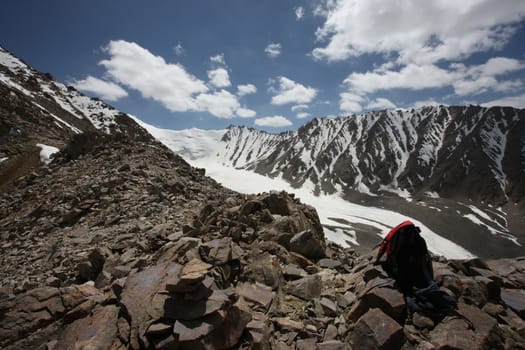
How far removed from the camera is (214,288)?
6328 millimetres

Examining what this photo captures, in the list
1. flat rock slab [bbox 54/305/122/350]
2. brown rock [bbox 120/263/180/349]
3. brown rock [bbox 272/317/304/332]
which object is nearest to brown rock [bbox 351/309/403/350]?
brown rock [bbox 272/317/304/332]

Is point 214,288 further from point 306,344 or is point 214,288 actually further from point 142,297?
point 306,344

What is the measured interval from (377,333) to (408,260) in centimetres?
235

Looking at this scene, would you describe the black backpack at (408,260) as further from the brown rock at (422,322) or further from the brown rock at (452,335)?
the brown rock at (452,335)

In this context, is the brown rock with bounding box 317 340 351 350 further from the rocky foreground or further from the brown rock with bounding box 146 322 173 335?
the brown rock with bounding box 146 322 173 335

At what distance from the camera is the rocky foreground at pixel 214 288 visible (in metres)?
5.62

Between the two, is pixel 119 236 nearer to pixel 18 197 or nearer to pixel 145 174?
pixel 145 174

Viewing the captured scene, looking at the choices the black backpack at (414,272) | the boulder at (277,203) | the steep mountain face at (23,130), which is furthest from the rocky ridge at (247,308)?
the steep mountain face at (23,130)

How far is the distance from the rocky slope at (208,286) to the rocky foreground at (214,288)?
0.03 metres

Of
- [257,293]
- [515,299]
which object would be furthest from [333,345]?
[515,299]

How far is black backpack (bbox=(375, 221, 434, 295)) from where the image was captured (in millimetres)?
6895

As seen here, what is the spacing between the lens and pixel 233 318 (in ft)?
19.1

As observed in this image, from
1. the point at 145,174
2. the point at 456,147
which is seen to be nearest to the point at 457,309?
the point at 145,174

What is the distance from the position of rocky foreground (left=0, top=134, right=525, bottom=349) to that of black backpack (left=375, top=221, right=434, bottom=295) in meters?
0.44
